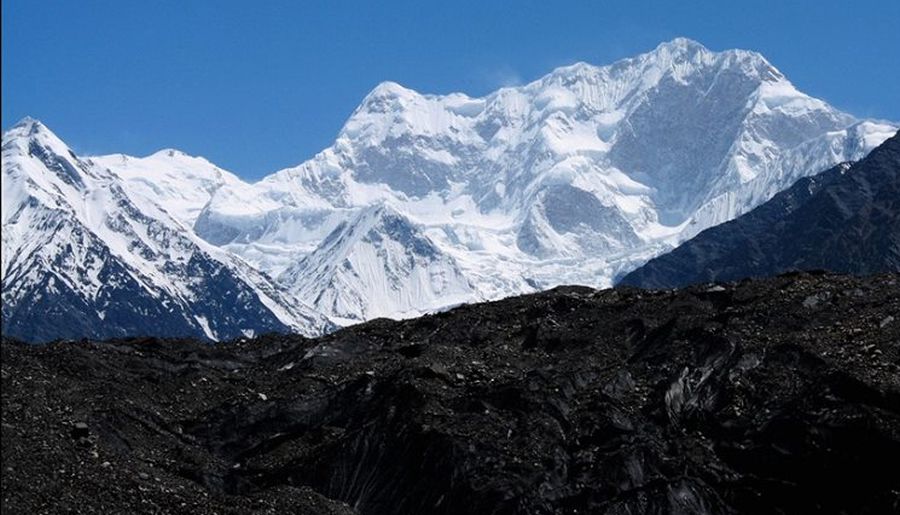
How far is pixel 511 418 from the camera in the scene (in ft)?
171

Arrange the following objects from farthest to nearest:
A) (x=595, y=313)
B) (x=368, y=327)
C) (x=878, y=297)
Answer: (x=368, y=327) < (x=595, y=313) < (x=878, y=297)

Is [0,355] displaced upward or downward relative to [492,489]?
upward

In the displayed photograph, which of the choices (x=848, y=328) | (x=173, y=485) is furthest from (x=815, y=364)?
(x=173, y=485)

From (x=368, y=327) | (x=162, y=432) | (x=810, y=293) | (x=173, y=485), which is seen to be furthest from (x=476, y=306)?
(x=173, y=485)

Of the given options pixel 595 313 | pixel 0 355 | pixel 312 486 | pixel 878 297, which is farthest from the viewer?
pixel 595 313

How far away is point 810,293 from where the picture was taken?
61719mm

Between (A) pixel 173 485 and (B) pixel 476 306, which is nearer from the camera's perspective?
(A) pixel 173 485

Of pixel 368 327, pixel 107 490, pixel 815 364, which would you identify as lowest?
pixel 107 490

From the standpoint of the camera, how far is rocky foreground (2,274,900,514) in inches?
1838

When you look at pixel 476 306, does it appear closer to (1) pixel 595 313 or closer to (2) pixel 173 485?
(1) pixel 595 313

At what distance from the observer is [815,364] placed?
5325 centimetres

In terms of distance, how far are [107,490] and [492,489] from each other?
1169 centimetres

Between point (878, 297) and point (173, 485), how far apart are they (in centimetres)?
2931

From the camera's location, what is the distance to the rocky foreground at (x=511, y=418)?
46688mm
